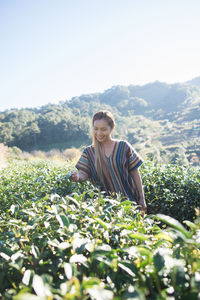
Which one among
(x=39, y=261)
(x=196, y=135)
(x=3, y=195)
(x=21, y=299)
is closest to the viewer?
(x=21, y=299)

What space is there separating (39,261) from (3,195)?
1.58 metres

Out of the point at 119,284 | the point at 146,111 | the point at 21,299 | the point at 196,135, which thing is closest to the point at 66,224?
the point at 119,284

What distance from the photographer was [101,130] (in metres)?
2.48

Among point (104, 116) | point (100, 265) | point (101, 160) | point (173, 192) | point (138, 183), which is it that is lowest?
point (173, 192)

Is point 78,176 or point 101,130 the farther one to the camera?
point 101,130

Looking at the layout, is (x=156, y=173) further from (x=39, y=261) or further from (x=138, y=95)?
(x=138, y=95)

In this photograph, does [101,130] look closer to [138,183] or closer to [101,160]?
[101,160]

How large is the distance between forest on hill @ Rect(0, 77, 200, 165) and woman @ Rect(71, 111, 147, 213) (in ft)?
14.4

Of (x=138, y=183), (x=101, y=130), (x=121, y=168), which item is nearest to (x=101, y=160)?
(x=121, y=168)

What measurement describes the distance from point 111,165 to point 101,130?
0.44m

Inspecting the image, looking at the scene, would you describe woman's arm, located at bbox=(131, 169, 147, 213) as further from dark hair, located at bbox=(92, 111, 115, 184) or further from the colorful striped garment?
dark hair, located at bbox=(92, 111, 115, 184)

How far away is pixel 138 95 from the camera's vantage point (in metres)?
102

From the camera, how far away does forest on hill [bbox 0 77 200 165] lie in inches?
1576

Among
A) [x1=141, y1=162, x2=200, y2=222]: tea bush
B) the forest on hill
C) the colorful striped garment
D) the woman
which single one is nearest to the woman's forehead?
the woman
